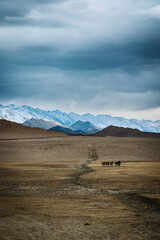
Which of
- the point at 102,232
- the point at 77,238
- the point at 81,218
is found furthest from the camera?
the point at 81,218

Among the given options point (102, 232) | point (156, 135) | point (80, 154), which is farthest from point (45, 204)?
point (156, 135)

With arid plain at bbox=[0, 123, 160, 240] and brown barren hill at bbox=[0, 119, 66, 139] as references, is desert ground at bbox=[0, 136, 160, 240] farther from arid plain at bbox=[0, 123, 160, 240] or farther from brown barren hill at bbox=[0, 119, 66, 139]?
brown barren hill at bbox=[0, 119, 66, 139]

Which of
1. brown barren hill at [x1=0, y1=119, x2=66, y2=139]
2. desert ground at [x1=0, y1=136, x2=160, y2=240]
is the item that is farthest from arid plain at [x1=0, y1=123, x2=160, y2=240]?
brown barren hill at [x1=0, y1=119, x2=66, y2=139]

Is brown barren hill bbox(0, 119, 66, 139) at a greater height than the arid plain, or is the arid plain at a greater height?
brown barren hill bbox(0, 119, 66, 139)

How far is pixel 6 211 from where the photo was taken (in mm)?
16703

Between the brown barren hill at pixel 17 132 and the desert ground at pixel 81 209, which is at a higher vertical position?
the brown barren hill at pixel 17 132

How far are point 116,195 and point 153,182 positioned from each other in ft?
26.7

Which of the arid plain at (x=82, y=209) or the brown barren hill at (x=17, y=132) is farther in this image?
the brown barren hill at (x=17, y=132)

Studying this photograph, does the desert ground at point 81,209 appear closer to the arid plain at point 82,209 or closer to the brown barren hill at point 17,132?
the arid plain at point 82,209

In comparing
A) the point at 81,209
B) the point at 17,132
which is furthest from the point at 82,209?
the point at 17,132

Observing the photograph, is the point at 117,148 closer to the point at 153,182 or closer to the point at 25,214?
the point at 153,182

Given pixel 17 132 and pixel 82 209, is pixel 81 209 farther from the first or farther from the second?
pixel 17 132

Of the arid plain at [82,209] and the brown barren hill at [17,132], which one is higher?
the brown barren hill at [17,132]

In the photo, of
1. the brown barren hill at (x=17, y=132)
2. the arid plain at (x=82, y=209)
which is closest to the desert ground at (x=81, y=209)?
the arid plain at (x=82, y=209)
